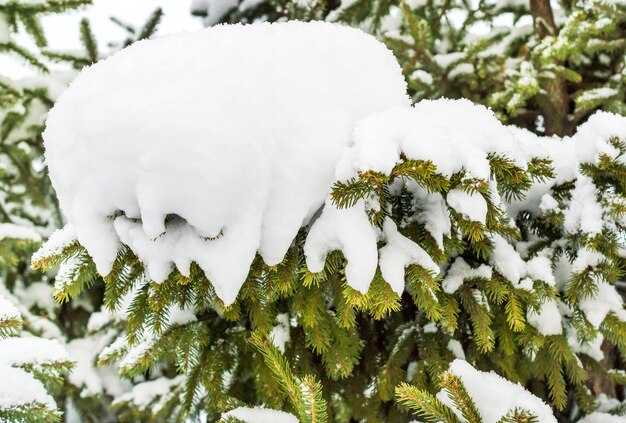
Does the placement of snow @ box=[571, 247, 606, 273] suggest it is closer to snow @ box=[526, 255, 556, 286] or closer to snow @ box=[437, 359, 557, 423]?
snow @ box=[526, 255, 556, 286]

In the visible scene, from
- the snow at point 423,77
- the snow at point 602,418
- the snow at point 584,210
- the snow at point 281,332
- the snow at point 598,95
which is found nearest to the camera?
the snow at point 584,210

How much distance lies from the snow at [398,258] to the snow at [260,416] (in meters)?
0.45

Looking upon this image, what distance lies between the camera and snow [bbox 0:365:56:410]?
129cm

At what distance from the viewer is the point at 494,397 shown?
1156 mm

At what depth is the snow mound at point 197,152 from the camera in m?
1.17

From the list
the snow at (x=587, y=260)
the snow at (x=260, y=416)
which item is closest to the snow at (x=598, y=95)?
the snow at (x=587, y=260)

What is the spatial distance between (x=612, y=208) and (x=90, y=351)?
4.05m

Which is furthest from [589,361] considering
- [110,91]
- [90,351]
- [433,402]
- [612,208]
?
[90,351]

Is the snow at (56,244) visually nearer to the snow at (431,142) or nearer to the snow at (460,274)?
the snow at (431,142)

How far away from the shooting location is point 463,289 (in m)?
1.65

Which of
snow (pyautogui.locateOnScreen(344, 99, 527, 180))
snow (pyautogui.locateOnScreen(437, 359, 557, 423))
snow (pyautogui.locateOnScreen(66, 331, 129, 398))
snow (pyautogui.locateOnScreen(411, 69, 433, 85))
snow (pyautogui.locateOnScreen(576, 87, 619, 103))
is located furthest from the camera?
snow (pyautogui.locateOnScreen(66, 331, 129, 398))

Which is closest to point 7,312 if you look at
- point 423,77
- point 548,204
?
point 548,204

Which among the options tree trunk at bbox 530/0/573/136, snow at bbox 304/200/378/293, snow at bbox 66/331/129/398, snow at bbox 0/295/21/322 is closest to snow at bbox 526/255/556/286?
snow at bbox 304/200/378/293

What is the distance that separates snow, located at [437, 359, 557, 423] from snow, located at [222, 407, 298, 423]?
0.41m
